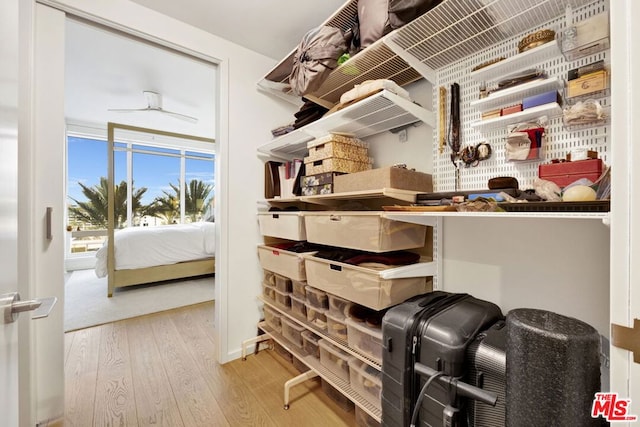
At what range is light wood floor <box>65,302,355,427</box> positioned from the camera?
1.44 meters

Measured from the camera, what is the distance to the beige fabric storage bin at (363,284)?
1175 mm

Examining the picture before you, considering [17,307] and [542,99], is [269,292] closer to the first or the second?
[17,307]

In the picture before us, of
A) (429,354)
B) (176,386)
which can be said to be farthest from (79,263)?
(429,354)

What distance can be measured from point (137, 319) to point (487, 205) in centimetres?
332

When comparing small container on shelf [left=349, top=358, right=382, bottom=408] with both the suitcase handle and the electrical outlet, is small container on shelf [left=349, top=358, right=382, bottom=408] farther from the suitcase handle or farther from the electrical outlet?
the electrical outlet

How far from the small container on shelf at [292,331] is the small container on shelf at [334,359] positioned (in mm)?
233

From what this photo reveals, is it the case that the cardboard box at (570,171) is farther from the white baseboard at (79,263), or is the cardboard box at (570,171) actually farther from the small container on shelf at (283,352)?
the white baseboard at (79,263)

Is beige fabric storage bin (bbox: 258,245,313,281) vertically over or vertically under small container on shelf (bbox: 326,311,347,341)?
over

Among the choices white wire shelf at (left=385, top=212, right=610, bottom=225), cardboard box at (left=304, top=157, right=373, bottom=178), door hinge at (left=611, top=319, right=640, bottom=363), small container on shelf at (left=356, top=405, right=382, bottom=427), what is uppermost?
cardboard box at (left=304, top=157, right=373, bottom=178)

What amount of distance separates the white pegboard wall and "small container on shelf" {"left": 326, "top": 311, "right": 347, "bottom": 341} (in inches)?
34.8

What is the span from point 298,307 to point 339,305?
406 millimetres

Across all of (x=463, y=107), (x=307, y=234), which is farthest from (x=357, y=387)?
(x=463, y=107)

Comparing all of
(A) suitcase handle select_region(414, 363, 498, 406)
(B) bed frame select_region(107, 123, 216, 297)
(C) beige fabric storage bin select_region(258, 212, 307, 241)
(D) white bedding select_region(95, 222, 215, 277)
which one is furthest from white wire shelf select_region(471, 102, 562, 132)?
(B) bed frame select_region(107, 123, 216, 297)

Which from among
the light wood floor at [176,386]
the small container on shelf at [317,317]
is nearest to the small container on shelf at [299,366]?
the light wood floor at [176,386]
